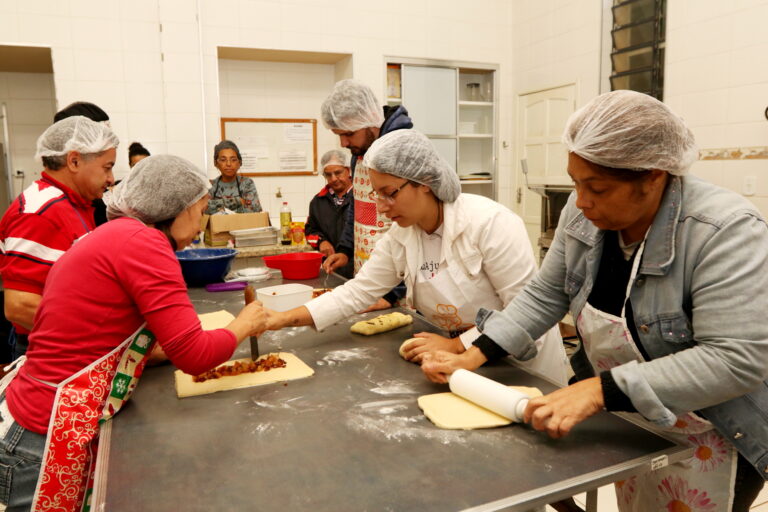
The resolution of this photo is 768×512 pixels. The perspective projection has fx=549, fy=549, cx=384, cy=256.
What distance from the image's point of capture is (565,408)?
110 centimetres

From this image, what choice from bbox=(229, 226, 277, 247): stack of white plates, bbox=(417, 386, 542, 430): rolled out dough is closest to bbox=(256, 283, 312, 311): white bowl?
bbox=(417, 386, 542, 430): rolled out dough

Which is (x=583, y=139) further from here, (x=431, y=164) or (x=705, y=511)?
(x=705, y=511)

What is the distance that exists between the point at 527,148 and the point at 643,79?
5.04 ft

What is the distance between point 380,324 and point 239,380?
534 mm

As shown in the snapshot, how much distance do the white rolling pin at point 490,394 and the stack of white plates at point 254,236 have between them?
2395 millimetres

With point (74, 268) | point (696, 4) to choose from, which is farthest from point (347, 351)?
point (696, 4)

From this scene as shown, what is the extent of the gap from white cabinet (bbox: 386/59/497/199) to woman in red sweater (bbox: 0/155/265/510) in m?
4.44

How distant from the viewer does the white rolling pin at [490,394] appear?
3.84 feet

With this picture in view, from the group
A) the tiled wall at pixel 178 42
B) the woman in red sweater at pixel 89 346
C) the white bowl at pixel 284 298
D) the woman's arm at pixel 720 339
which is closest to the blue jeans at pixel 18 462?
the woman in red sweater at pixel 89 346

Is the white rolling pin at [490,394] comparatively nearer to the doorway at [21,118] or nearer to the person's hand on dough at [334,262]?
the person's hand on dough at [334,262]

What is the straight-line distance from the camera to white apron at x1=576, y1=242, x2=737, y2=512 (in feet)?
4.03

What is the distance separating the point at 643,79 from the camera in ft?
14.5

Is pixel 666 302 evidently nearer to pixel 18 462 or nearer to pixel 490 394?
pixel 490 394

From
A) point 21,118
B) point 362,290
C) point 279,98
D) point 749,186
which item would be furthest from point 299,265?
point 21,118
